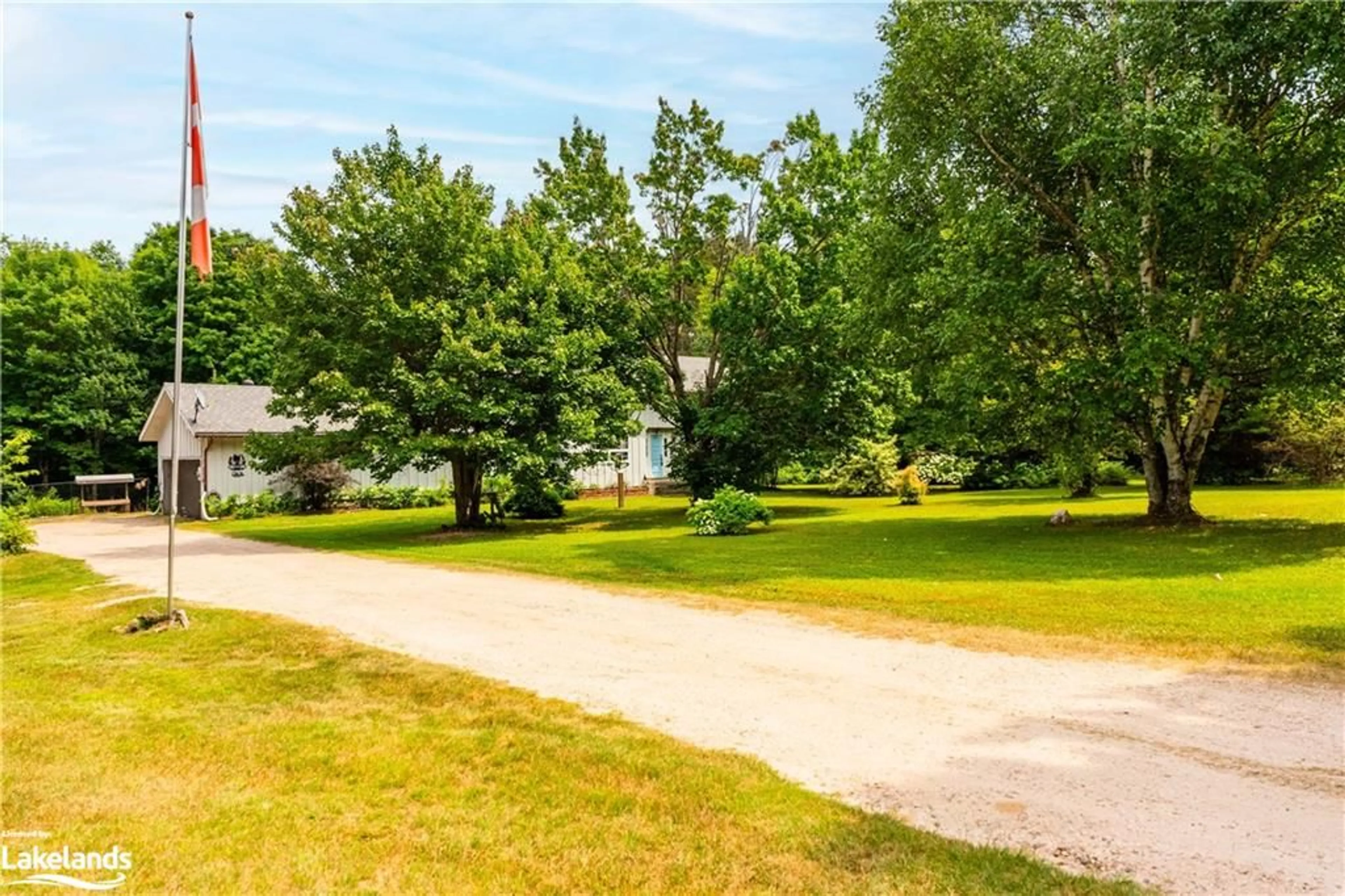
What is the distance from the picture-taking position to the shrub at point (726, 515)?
59.9 ft

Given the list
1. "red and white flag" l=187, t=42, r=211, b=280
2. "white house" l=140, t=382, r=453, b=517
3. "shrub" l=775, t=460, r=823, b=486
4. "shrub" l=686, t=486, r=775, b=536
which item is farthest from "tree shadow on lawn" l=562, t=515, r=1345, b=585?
"shrub" l=775, t=460, r=823, b=486

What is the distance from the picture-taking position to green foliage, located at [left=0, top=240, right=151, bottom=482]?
40.4 metres

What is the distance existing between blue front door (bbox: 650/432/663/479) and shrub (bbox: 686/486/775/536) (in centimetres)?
1853

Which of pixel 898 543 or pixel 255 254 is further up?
pixel 255 254

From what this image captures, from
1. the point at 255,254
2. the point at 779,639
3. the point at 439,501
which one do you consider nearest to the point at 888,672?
the point at 779,639

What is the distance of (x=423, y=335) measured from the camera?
63.9ft

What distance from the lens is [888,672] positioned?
22.5 feet

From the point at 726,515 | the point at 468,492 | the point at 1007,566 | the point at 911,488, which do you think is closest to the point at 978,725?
the point at 1007,566

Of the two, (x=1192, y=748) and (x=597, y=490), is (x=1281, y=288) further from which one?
(x=597, y=490)

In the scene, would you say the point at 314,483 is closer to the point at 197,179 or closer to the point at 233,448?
the point at 233,448

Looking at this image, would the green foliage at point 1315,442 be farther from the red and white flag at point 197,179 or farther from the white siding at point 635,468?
the red and white flag at point 197,179

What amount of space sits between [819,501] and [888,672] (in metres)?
22.1

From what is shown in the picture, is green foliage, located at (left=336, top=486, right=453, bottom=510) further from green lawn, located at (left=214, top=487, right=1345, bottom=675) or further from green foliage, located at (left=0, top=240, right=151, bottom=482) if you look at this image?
green foliage, located at (left=0, top=240, right=151, bottom=482)

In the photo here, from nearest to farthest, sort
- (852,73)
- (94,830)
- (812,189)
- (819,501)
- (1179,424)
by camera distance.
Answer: (94,830), (1179,424), (852,73), (812,189), (819,501)
